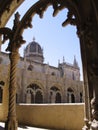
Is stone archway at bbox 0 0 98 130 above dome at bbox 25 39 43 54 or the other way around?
the other way around

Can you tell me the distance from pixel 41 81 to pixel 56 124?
23.5 meters

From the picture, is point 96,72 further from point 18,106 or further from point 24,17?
point 18,106

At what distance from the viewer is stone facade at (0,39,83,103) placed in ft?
84.6

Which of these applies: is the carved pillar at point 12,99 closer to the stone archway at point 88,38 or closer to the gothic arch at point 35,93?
the stone archway at point 88,38

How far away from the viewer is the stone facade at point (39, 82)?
2580 centimetres

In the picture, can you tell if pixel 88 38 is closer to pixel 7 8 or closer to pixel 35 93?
pixel 7 8

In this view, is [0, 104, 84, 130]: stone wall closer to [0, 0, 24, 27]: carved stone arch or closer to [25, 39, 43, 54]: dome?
[0, 0, 24, 27]: carved stone arch

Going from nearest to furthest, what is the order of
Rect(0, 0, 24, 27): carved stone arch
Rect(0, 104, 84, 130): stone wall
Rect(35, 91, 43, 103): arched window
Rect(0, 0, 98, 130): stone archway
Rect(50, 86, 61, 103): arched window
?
Rect(0, 0, 98, 130): stone archway
Rect(0, 0, 24, 27): carved stone arch
Rect(0, 104, 84, 130): stone wall
Rect(35, 91, 43, 103): arched window
Rect(50, 86, 61, 103): arched window

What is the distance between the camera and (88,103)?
5.14 feet

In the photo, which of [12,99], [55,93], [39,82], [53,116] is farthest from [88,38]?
[55,93]

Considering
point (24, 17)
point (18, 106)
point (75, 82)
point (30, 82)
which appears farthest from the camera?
point (75, 82)

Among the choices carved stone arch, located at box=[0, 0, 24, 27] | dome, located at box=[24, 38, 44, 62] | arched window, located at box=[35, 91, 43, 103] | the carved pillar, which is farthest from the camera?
dome, located at box=[24, 38, 44, 62]

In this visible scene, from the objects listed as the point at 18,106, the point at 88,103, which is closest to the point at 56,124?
the point at 18,106

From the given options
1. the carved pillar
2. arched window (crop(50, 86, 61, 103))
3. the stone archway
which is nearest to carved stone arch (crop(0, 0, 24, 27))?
the carved pillar
